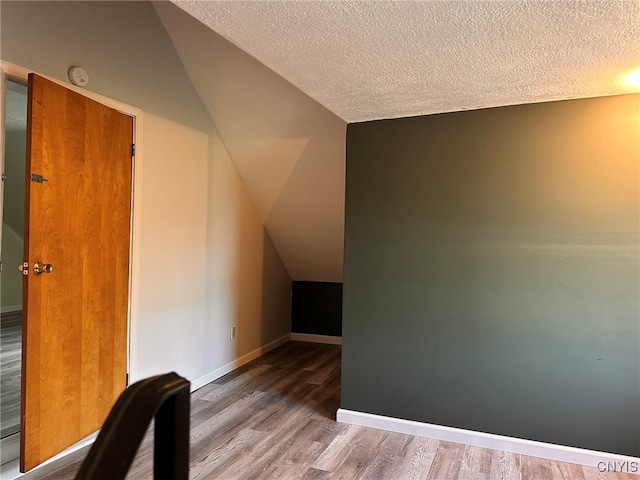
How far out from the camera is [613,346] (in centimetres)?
224

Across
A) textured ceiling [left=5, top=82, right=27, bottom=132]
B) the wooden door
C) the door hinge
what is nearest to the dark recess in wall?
the wooden door

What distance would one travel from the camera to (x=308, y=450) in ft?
7.98

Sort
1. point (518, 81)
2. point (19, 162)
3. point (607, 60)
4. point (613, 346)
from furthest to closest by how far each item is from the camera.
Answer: point (19, 162), point (613, 346), point (518, 81), point (607, 60)

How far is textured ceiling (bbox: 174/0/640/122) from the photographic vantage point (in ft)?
4.80

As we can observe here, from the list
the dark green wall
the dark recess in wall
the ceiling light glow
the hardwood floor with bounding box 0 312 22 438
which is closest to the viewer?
the ceiling light glow

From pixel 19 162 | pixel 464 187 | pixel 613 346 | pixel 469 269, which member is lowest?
pixel 613 346

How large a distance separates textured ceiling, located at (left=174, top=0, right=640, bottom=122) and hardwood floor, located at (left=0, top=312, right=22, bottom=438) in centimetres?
249

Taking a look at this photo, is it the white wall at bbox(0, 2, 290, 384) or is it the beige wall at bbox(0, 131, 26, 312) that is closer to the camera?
the white wall at bbox(0, 2, 290, 384)

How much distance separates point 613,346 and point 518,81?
4.85 feet

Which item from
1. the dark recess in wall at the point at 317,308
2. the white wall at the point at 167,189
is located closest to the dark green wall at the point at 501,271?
the white wall at the point at 167,189

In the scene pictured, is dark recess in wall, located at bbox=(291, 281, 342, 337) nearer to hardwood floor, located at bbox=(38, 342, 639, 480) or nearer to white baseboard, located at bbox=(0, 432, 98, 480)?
hardwood floor, located at bbox=(38, 342, 639, 480)

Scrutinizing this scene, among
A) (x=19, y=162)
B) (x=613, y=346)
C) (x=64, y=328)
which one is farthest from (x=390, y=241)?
(x=19, y=162)

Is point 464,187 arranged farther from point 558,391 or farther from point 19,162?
point 19,162

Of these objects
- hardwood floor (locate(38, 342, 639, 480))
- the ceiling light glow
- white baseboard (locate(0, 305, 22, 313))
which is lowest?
hardwood floor (locate(38, 342, 639, 480))
